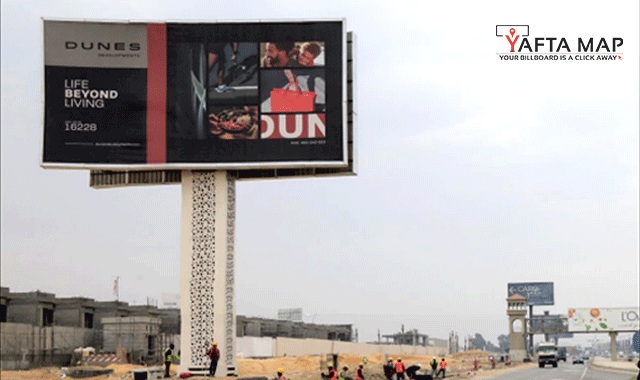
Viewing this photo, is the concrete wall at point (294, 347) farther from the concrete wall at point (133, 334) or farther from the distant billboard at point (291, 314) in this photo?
the distant billboard at point (291, 314)

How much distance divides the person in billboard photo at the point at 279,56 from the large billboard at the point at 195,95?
4 centimetres

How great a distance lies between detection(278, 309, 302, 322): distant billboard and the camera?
12600cm

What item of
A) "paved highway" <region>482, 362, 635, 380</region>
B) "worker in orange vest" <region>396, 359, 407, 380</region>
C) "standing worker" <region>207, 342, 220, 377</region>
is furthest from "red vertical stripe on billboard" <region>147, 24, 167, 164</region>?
"paved highway" <region>482, 362, 635, 380</region>

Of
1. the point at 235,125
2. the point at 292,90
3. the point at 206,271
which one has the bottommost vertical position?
the point at 206,271

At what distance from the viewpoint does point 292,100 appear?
114 ft

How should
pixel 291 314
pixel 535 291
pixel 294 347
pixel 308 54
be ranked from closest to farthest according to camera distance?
1. pixel 308 54
2. pixel 294 347
3. pixel 291 314
4. pixel 535 291

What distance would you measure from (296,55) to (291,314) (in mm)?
96536

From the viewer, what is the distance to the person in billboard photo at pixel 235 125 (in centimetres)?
3456

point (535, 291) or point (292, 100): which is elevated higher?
point (292, 100)

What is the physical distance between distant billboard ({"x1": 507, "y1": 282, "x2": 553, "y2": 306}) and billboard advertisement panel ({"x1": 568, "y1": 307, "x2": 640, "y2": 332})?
2849 centimetres

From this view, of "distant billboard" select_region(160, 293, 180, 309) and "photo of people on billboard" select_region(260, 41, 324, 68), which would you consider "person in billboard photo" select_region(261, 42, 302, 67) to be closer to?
"photo of people on billboard" select_region(260, 41, 324, 68)

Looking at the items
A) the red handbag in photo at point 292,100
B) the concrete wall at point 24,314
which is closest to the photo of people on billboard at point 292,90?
the red handbag in photo at point 292,100

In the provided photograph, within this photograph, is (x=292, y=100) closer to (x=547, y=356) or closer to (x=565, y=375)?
(x=565, y=375)

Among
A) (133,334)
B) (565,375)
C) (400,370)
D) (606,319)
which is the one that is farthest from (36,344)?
(606,319)
